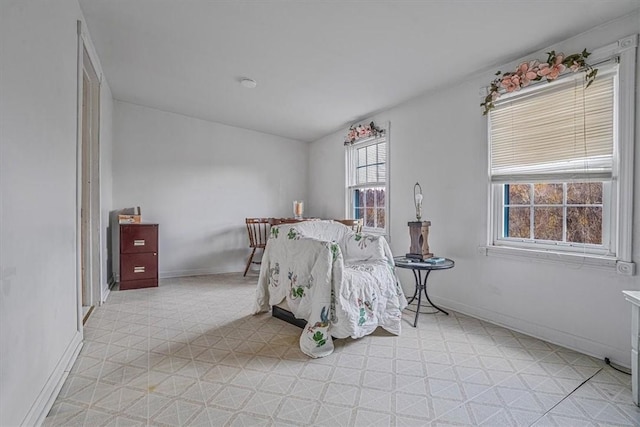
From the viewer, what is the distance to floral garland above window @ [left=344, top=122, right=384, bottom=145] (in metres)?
4.25

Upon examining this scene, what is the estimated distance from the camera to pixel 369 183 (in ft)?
14.9

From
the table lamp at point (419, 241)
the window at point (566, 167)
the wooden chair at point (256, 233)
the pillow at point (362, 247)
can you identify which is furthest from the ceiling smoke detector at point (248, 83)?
the window at point (566, 167)

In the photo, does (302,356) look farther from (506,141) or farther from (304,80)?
(304,80)

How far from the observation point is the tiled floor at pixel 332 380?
5.28 feet

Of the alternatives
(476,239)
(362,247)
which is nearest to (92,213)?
(362,247)

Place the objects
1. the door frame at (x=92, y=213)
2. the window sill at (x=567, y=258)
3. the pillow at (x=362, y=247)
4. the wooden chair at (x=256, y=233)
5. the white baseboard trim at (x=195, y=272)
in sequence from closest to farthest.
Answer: the window sill at (x=567, y=258) → the pillow at (x=362, y=247) → the door frame at (x=92, y=213) → the white baseboard trim at (x=195, y=272) → the wooden chair at (x=256, y=233)

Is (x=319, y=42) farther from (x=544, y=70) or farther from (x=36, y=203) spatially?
(x=36, y=203)

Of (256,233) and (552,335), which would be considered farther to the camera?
(256,233)

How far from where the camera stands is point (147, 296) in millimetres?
3842

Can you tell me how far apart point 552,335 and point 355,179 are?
3023 mm

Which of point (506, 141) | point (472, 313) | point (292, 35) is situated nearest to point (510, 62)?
point (506, 141)

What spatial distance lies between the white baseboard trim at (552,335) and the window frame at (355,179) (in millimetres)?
1412

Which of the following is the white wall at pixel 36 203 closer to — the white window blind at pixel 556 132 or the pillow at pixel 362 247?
the pillow at pixel 362 247

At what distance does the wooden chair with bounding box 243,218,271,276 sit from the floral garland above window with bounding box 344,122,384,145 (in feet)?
5.86
